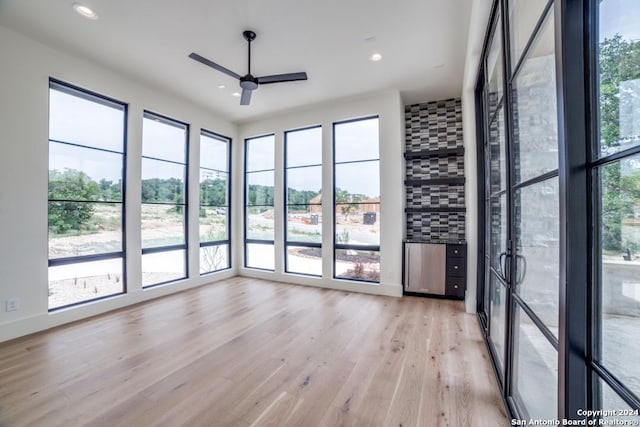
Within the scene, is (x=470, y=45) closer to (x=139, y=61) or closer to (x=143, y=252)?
(x=139, y=61)

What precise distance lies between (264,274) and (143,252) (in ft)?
7.46

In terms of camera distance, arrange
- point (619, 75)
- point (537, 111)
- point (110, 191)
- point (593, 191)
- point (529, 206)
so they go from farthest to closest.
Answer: point (110, 191) < point (529, 206) < point (537, 111) < point (593, 191) < point (619, 75)

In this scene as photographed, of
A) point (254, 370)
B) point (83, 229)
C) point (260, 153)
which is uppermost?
point (260, 153)

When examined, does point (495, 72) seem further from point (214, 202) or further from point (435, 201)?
point (214, 202)

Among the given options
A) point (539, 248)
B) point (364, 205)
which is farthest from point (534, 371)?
point (364, 205)

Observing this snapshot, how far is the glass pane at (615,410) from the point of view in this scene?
79cm

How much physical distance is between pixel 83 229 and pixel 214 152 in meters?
2.70

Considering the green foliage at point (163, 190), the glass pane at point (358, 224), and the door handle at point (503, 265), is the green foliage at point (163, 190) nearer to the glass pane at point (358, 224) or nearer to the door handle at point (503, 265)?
A: the glass pane at point (358, 224)

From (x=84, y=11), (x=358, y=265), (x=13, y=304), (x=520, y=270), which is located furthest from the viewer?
(x=358, y=265)

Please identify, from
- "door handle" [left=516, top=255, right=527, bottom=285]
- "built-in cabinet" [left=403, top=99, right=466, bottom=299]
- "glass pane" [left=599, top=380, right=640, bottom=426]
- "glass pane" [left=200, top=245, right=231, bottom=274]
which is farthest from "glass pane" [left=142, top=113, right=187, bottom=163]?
"glass pane" [left=599, top=380, right=640, bottom=426]

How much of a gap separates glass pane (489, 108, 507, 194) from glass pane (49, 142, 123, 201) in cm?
488

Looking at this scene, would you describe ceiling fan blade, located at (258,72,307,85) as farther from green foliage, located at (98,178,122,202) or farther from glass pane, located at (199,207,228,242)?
glass pane, located at (199,207,228,242)

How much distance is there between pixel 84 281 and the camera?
3713mm

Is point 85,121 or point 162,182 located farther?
point 162,182
